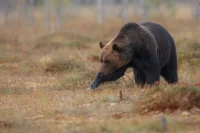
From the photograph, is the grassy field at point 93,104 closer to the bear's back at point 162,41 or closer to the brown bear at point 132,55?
Result: the brown bear at point 132,55

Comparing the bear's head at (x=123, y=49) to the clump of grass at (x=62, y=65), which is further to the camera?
the clump of grass at (x=62, y=65)

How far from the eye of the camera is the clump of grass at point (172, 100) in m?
9.93

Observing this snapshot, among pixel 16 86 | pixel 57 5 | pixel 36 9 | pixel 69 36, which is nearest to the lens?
pixel 16 86

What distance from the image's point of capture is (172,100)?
9.92 m

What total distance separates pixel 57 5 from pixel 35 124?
40.4 metres

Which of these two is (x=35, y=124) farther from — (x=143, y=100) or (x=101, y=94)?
(x=101, y=94)

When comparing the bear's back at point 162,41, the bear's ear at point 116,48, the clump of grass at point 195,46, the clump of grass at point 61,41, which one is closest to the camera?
the bear's ear at point 116,48

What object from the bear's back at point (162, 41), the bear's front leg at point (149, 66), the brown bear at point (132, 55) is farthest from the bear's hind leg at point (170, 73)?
the bear's front leg at point (149, 66)

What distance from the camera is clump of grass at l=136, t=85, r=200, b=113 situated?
9930mm

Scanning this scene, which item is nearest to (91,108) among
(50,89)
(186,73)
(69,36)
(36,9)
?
(50,89)

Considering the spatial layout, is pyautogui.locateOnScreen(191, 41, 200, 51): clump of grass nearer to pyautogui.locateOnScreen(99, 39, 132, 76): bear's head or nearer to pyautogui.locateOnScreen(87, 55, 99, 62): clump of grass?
pyautogui.locateOnScreen(87, 55, 99, 62): clump of grass

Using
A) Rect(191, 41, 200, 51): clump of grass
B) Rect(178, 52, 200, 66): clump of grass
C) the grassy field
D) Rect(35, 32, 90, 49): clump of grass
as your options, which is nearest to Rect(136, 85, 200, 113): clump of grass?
the grassy field

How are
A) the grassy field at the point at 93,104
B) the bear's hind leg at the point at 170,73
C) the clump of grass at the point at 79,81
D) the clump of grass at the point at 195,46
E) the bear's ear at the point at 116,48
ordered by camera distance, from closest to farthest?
the grassy field at the point at 93,104 < the bear's ear at the point at 116,48 < the bear's hind leg at the point at 170,73 < the clump of grass at the point at 79,81 < the clump of grass at the point at 195,46

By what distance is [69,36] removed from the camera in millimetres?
30312
